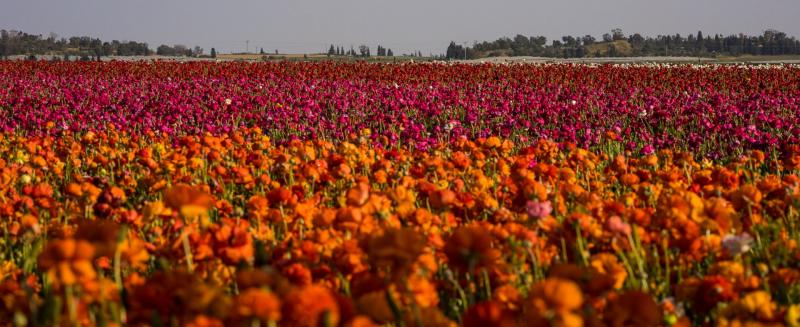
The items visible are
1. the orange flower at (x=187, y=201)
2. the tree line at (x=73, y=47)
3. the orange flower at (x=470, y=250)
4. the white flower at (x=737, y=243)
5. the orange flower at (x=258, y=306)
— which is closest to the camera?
the orange flower at (x=258, y=306)

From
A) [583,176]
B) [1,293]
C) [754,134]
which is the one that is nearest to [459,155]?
[583,176]

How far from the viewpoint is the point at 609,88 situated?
1620cm

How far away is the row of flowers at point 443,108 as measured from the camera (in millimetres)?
8695

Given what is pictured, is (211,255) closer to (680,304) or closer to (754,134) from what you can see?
(680,304)

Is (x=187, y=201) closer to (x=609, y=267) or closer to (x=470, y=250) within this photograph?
(x=470, y=250)

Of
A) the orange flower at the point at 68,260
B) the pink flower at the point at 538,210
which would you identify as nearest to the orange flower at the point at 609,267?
the pink flower at the point at 538,210

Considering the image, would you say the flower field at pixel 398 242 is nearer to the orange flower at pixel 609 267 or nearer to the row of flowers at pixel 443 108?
the orange flower at pixel 609 267

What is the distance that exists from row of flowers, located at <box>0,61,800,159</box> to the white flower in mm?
4174

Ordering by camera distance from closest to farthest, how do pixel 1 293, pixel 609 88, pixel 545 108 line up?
1. pixel 1 293
2. pixel 545 108
3. pixel 609 88

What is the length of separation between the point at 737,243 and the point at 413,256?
1180mm

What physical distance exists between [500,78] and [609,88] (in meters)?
4.49

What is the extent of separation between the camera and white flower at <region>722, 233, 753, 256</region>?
2223 millimetres

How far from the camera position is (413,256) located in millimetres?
1697

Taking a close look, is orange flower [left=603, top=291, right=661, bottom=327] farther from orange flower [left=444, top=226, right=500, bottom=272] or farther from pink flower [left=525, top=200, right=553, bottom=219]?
pink flower [left=525, top=200, right=553, bottom=219]
